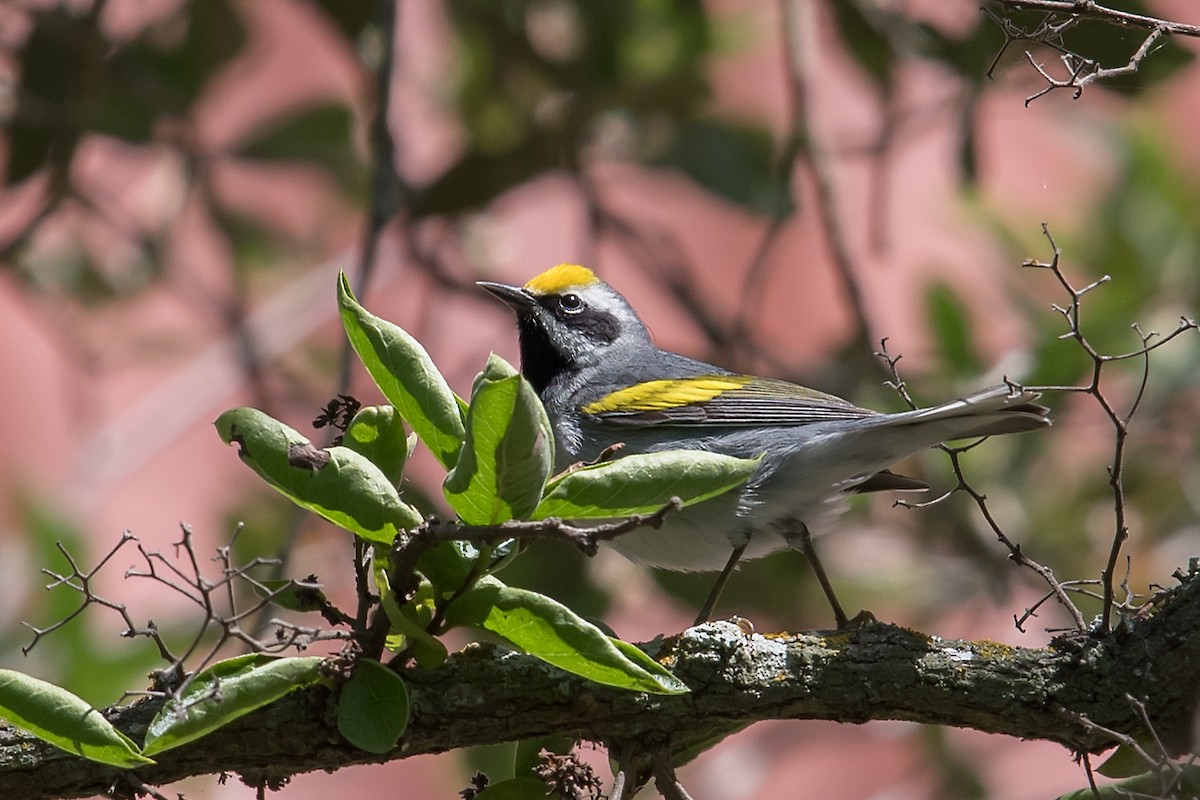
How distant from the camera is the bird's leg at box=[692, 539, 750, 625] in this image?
3.14 m

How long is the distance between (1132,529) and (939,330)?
1.36 meters

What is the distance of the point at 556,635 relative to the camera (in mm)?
1955

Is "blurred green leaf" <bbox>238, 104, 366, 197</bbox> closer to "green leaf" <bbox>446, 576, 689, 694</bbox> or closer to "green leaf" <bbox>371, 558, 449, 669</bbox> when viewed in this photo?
"green leaf" <bbox>371, 558, 449, 669</bbox>

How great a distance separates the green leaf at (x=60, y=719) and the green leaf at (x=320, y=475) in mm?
424

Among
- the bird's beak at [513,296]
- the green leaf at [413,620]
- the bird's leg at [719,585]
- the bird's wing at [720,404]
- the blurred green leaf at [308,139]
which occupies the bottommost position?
the green leaf at [413,620]

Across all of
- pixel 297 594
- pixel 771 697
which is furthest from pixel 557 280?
pixel 297 594

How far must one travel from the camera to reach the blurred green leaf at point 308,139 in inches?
219

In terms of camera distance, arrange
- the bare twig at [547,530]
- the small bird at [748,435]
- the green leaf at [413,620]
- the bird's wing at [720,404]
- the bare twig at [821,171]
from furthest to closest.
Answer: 1. the bare twig at [821,171]
2. the bird's wing at [720,404]
3. the small bird at [748,435]
4. the green leaf at [413,620]
5. the bare twig at [547,530]

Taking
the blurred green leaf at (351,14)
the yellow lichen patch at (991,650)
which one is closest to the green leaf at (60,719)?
the yellow lichen patch at (991,650)

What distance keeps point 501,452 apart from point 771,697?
2.48ft

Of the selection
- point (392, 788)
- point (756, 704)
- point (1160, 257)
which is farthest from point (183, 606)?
point (756, 704)

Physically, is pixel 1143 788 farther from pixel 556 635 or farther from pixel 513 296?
pixel 513 296

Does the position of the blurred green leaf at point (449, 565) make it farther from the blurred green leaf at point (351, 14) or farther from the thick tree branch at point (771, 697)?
the blurred green leaf at point (351, 14)

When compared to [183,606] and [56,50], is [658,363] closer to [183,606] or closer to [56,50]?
[56,50]
